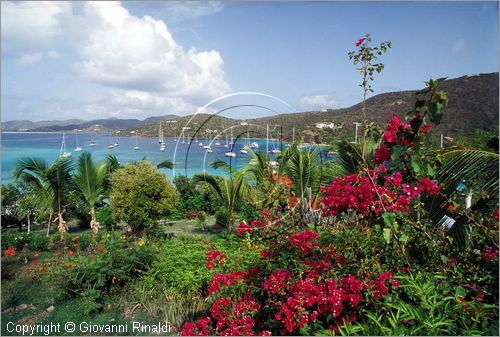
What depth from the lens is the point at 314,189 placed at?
5.15m

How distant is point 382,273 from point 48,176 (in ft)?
13.8

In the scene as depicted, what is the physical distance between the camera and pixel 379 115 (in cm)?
512

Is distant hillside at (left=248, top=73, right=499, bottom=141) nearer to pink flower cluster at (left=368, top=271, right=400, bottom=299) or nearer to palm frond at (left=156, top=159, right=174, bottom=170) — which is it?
palm frond at (left=156, top=159, right=174, bottom=170)

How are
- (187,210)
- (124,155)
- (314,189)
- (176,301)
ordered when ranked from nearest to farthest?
(176,301) → (314,189) → (124,155) → (187,210)

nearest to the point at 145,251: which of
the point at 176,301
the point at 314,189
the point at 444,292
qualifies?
the point at 176,301

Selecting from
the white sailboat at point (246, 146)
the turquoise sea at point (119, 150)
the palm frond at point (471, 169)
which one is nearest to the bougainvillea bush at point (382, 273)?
→ the palm frond at point (471, 169)

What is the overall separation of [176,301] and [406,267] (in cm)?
207

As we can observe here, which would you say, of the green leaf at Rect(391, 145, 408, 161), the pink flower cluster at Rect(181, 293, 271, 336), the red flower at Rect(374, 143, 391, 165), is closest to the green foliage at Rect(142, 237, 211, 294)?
the pink flower cluster at Rect(181, 293, 271, 336)

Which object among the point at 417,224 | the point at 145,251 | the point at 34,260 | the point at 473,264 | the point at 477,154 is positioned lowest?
the point at 34,260

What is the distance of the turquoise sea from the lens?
4.84 m

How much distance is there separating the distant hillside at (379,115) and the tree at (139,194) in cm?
59

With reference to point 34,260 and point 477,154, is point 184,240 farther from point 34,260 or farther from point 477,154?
point 477,154

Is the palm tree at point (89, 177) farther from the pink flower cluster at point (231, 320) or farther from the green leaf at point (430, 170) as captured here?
the green leaf at point (430, 170)

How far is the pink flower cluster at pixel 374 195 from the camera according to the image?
2.91 metres
